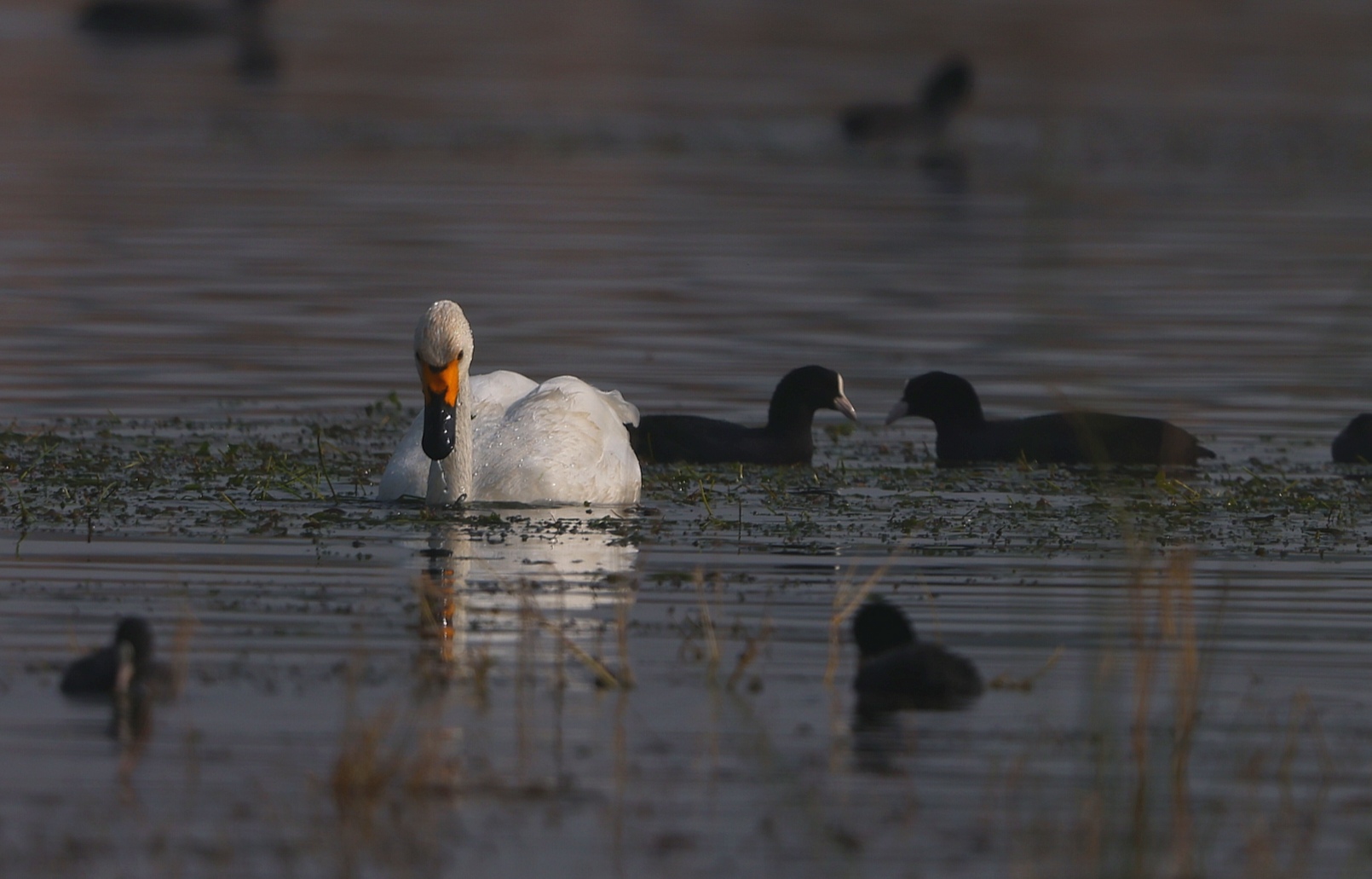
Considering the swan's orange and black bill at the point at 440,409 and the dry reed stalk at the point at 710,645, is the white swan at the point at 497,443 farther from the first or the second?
the dry reed stalk at the point at 710,645

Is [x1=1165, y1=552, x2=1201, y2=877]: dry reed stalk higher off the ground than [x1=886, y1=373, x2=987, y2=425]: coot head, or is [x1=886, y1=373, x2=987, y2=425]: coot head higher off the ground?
[x1=886, y1=373, x2=987, y2=425]: coot head

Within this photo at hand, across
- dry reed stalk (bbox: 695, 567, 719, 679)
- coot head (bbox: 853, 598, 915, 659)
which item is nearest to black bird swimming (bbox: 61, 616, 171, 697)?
dry reed stalk (bbox: 695, 567, 719, 679)

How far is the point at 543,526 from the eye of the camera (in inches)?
423

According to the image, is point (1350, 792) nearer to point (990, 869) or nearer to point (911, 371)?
→ point (990, 869)

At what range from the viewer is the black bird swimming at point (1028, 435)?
12867 millimetres

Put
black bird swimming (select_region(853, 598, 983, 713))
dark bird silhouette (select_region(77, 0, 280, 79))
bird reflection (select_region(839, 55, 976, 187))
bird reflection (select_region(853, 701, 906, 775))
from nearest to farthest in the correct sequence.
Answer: bird reflection (select_region(853, 701, 906, 775)), black bird swimming (select_region(853, 598, 983, 713)), bird reflection (select_region(839, 55, 976, 187)), dark bird silhouette (select_region(77, 0, 280, 79))

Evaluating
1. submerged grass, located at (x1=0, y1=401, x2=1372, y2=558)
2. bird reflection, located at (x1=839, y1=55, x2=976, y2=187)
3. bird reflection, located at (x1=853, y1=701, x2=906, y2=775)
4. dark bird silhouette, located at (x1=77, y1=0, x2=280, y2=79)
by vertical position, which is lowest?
bird reflection, located at (x1=853, y1=701, x2=906, y2=775)

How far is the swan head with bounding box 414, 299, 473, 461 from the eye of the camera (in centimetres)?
1090

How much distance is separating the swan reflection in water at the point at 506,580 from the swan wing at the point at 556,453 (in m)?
0.13

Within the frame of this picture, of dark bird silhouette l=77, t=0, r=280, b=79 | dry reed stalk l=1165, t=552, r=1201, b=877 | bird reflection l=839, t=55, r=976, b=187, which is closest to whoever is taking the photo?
dry reed stalk l=1165, t=552, r=1201, b=877

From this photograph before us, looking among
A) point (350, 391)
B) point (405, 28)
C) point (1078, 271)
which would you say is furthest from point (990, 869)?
point (405, 28)

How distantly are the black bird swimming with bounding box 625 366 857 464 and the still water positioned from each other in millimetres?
313

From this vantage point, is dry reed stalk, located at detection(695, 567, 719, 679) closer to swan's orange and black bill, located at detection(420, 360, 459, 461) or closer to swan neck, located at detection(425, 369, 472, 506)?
swan's orange and black bill, located at detection(420, 360, 459, 461)

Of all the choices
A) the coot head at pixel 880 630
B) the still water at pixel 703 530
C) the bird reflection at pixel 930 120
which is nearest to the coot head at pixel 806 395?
the still water at pixel 703 530
